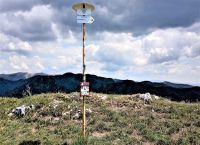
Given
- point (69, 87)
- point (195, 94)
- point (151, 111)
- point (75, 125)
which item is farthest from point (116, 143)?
point (69, 87)

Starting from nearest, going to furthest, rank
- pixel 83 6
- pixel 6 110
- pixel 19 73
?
pixel 83 6
pixel 6 110
pixel 19 73

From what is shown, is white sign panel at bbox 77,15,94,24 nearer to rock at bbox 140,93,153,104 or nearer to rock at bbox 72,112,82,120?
rock at bbox 72,112,82,120

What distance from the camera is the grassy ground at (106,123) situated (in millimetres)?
20906

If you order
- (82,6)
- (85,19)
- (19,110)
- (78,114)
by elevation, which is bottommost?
(78,114)

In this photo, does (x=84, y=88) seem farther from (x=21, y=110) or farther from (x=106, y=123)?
(x=21, y=110)

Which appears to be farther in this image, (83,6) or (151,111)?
(151,111)

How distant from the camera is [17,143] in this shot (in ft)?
70.2

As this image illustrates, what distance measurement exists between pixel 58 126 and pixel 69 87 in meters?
70.3

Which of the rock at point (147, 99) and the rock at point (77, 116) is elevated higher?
the rock at point (147, 99)

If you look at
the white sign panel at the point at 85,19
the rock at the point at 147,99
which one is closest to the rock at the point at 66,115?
the rock at the point at 147,99

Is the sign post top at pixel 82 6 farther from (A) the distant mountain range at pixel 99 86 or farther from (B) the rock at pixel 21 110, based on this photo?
(A) the distant mountain range at pixel 99 86

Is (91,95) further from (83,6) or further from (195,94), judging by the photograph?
(195,94)

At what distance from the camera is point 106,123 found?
2336cm

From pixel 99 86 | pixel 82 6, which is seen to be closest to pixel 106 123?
pixel 82 6
